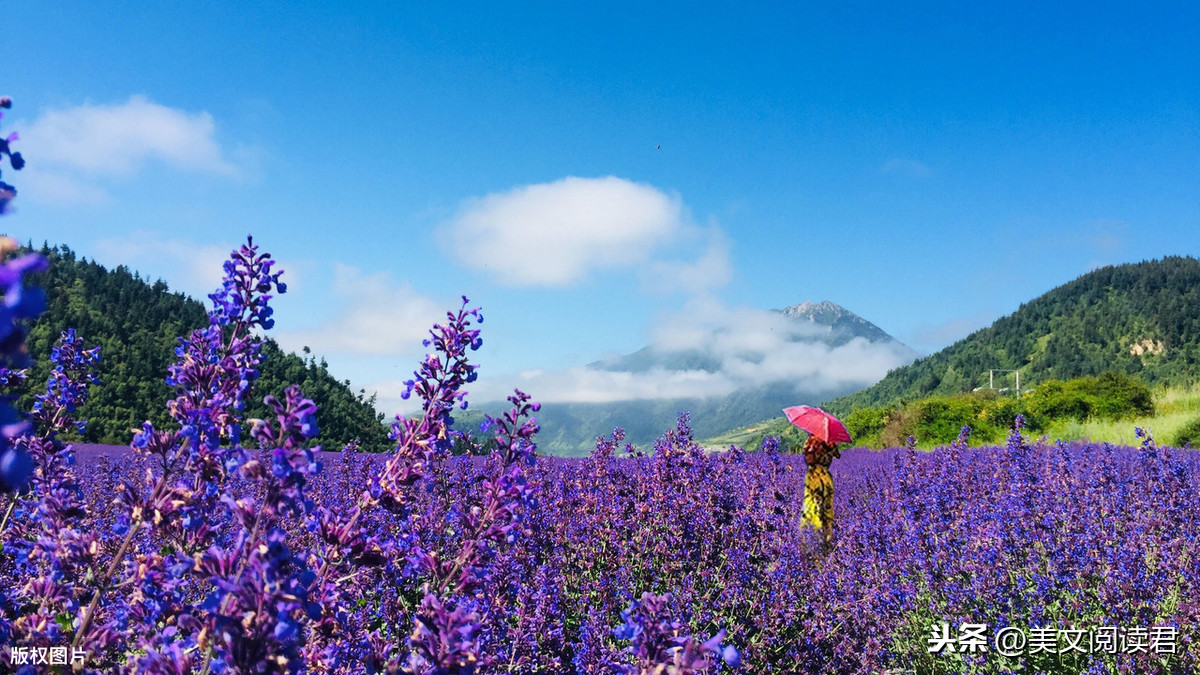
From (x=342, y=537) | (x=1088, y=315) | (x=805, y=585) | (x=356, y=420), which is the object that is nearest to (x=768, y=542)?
(x=805, y=585)

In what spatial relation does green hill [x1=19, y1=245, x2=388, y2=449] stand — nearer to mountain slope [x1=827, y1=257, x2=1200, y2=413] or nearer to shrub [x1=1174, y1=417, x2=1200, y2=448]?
shrub [x1=1174, y1=417, x2=1200, y2=448]

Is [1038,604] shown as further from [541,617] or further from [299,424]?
[299,424]

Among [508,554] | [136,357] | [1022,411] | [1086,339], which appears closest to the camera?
[508,554]

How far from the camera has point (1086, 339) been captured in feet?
203

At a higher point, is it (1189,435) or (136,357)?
(136,357)

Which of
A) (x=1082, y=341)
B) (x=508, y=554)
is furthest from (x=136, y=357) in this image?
(x=1082, y=341)

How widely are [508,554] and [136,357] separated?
22.7m

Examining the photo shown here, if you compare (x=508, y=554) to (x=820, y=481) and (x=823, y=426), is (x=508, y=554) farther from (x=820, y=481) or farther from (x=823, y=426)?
(x=823, y=426)

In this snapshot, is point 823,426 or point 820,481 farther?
point 823,426

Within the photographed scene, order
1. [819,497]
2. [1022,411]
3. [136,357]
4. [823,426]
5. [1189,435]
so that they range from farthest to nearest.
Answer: [1022,411] < [136,357] < [1189,435] < [823,426] < [819,497]

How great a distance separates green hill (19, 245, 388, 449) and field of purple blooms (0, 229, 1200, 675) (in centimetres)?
1345

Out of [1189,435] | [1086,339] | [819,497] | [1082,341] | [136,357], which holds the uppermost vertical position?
[1086,339]

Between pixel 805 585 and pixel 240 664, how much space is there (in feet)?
14.5

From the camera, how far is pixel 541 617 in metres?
3.10
